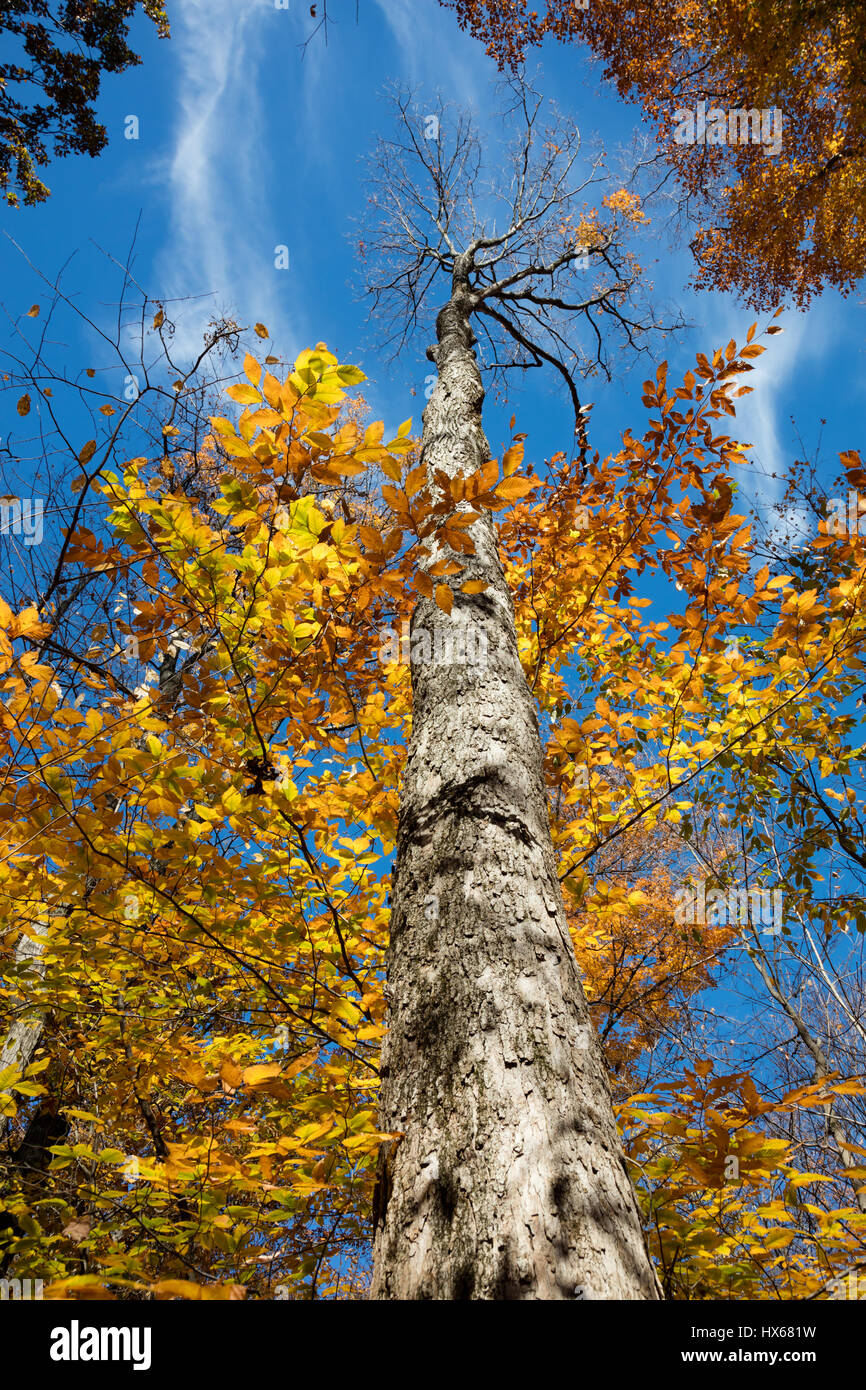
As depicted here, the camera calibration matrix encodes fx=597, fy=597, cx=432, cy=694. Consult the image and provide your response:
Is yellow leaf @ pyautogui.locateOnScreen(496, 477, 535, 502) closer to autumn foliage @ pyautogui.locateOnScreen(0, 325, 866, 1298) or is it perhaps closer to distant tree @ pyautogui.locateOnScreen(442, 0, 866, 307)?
autumn foliage @ pyautogui.locateOnScreen(0, 325, 866, 1298)

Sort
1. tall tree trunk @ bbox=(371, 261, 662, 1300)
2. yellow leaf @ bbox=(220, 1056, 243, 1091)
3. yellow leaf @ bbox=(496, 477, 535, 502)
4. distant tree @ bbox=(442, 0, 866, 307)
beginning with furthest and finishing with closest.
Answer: distant tree @ bbox=(442, 0, 866, 307) < yellow leaf @ bbox=(496, 477, 535, 502) < yellow leaf @ bbox=(220, 1056, 243, 1091) < tall tree trunk @ bbox=(371, 261, 662, 1300)

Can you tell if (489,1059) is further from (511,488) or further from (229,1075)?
(511,488)

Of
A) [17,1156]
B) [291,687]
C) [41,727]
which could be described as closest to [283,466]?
[291,687]

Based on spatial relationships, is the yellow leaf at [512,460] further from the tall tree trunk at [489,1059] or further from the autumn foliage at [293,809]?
the tall tree trunk at [489,1059]

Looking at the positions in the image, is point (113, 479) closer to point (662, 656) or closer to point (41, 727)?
point (41, 727)

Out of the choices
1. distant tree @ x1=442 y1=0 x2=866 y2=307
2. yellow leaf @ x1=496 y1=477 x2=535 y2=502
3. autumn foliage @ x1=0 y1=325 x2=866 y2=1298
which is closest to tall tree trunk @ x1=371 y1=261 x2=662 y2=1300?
autumn foliage @ x1=0 y1=325 x2=866 y2=1298

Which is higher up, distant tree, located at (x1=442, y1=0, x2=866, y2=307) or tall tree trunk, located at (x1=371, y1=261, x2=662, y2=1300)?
distant tree, located at (x1=442, y1=0, x2=866, y2=307)

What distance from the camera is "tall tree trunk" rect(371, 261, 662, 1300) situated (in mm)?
843

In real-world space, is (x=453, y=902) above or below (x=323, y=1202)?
above

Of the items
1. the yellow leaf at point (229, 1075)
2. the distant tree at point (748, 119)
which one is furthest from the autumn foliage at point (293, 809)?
the distant tree at point (748, 119)
